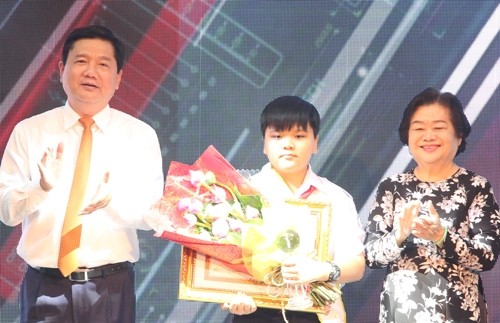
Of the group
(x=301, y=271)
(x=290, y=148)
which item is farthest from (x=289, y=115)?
(x=301, y=271)

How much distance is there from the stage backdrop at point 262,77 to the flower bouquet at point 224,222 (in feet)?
3.88

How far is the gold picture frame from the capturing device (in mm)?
2561

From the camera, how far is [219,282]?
257cm

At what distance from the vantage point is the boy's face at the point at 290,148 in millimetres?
2805

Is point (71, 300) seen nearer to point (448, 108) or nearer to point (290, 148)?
point (290, 148)

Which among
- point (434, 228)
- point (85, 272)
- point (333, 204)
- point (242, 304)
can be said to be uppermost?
point (434, 228)

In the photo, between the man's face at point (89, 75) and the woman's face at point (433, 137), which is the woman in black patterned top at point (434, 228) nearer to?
the woman's face at point (433, 137)

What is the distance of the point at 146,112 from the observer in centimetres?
380

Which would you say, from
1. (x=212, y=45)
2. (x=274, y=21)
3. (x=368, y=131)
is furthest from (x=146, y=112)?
(x=368, y=131)

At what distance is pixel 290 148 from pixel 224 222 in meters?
0.47

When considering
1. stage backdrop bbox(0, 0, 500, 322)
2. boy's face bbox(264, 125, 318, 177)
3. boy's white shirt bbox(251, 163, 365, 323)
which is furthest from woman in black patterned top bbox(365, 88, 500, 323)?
stage backdrop bbox(0, 0, 500, 322)

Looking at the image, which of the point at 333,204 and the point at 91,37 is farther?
the point at 91,37

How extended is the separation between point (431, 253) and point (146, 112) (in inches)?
67.5

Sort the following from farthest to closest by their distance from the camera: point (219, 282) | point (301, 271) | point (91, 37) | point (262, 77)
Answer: point (262, 77) → point (91, 37) → point (219, 282) → point (301, 271)
